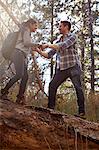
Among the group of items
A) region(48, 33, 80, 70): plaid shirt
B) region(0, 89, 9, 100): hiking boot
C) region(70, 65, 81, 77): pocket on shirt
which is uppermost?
region(48, 33, 80, 70): plaid shirt

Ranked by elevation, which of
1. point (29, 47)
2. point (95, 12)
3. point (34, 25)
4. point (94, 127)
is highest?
point (95, 12)

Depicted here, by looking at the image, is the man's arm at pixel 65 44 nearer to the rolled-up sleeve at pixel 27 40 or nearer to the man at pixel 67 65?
the man at pixel 67 65

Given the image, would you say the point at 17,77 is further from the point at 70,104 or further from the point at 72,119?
the point at 70,104

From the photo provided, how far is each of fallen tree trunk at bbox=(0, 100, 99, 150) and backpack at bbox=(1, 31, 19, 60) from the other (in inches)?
35.2

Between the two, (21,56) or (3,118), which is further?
(21,56)

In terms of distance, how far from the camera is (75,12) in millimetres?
20438

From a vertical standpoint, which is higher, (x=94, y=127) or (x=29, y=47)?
(x=29, y=47)

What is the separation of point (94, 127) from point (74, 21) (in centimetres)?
1503

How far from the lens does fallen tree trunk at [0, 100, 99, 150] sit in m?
4.39

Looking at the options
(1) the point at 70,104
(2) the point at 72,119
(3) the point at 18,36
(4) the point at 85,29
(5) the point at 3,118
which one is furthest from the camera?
(4) the point at 85,29

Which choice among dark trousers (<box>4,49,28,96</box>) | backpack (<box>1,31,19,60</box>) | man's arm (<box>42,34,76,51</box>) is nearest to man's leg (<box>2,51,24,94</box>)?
dark trousers (<box>4,49,28,96</box>)

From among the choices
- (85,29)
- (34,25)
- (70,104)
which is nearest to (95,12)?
(85,29)

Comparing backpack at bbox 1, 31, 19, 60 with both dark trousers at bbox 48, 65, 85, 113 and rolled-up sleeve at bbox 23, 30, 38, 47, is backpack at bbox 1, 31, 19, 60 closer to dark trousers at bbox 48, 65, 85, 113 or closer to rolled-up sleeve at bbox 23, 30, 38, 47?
rolled-up sleeve at bbox 23, 30, 38, 47

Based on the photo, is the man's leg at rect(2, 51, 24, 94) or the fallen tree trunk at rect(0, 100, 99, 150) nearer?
the fallen tree trunk at rect(0, 100, 99, 150)
